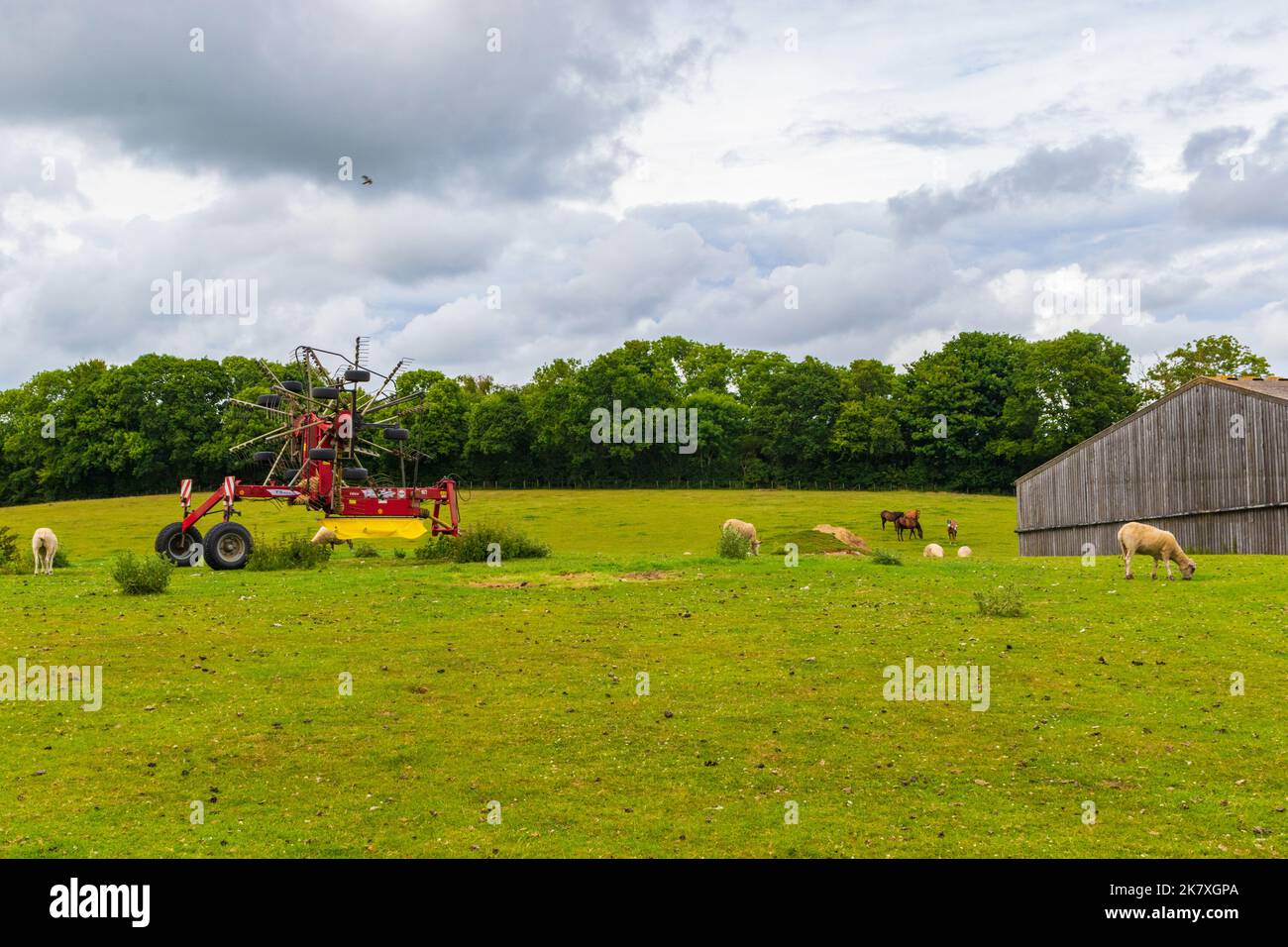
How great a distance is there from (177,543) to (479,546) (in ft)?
30.5

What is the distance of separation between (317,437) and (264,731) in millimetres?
21536

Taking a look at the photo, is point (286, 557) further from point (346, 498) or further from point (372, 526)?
point (372, 526)

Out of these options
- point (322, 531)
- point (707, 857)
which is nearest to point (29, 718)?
point (707, 857)

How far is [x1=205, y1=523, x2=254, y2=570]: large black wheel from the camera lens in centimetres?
3127

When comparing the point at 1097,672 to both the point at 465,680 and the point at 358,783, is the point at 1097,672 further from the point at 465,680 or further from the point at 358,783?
the point at 358,783

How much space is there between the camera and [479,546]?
116 ft

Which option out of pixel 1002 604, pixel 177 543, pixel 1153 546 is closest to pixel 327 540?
pixel 177 543

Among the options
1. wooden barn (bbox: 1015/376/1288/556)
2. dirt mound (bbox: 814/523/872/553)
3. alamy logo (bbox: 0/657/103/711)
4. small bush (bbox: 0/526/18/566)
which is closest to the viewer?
alamy logo (bbox: 0/657/103/711)

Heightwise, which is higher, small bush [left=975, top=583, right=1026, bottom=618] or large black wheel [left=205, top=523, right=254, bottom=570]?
large black wheel [left=205, top=523, right=254, bottom=570]

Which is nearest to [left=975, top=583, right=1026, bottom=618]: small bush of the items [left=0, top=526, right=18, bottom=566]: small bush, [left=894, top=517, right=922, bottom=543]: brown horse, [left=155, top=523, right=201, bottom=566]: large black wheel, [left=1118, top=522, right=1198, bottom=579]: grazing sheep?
[left=1118, top=522, right=1198, bottom=579]: grazing sheep

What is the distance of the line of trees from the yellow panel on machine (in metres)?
68.5

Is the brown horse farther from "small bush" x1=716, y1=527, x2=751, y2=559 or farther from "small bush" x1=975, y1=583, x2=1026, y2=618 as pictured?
"small bush" x1=975, y1=583, x2=1026, y2=618

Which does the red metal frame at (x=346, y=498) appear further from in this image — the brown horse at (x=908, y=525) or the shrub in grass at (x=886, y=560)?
the brown horse at (x=908, y=525)
